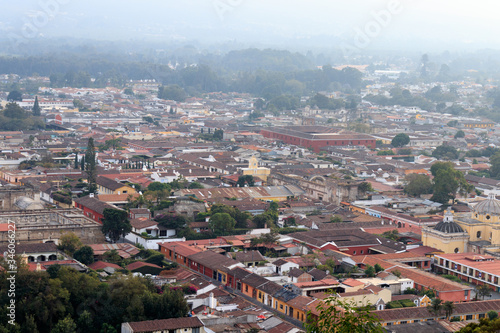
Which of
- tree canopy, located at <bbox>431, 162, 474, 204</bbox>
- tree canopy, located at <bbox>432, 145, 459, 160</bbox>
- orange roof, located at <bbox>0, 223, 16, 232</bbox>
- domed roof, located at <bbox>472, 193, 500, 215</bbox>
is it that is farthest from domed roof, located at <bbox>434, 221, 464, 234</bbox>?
tree canopy, located at <bbox>432, 145, 459, 160</bbox>

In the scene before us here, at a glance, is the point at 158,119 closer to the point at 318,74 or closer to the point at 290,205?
the point at 290,205

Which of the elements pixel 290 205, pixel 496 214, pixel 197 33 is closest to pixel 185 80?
pixel 290 205

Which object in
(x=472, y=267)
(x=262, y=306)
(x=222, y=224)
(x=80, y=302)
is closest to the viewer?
(x=80, y=302)

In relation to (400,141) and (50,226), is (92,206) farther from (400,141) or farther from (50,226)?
(400,141)

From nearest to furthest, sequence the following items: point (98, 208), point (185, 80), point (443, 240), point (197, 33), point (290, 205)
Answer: point (443, 240) → point (98, 208) → point (290, 205) → point (185, 80) → point (197, 33)

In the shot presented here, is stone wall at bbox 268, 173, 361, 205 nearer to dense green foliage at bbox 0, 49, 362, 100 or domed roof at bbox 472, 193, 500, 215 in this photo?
domed roof at bbox 472, 193, 500, 215

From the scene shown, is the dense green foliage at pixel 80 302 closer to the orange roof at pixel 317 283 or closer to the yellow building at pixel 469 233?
the orange roof at pixel 317 283

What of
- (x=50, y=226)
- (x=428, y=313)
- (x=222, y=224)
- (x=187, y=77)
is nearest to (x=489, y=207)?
(x=428, y=313)

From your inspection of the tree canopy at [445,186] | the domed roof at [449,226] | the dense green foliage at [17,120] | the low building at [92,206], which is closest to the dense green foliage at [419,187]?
the tree canopy at [445,186]
